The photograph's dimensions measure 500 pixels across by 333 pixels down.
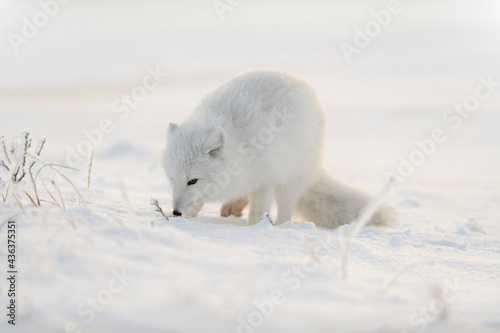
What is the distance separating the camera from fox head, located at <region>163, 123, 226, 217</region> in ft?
11.3

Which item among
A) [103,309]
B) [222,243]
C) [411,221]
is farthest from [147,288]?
[411,221]

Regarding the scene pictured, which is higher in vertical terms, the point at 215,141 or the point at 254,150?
the point at 215,141

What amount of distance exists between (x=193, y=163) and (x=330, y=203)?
1534 millimetres

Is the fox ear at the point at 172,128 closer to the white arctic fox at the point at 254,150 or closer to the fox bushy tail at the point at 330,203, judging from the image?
the white arctic fox at the point at 254,150

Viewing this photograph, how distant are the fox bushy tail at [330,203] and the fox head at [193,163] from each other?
48.2 inches

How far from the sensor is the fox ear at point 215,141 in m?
3.42

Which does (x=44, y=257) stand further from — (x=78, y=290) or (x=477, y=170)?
(x=477, y=170)

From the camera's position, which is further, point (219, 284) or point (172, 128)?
point (172, 128)

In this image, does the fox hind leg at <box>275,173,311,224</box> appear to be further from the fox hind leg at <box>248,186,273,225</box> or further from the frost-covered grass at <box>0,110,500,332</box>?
the frost-covered grass at <box>0,110,500,332</box>

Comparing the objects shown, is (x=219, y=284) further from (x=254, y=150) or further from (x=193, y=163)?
→ (x=254, y=150)

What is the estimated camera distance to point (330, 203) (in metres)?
4.43

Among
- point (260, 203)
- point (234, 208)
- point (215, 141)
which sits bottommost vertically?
point (234, 208)

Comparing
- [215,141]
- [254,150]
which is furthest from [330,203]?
[215,141]

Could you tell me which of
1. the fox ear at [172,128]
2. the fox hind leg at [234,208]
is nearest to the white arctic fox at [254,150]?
the fox ear at [172,128]
